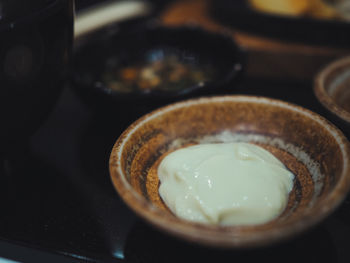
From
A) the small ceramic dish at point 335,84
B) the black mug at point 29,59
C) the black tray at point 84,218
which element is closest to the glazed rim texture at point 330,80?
the small ceramic dish at point 335,84

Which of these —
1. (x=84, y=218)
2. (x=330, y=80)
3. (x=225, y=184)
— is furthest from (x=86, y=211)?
(x=330, y=80)

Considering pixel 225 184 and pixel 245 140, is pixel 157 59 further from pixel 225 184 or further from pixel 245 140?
pixel 225 184

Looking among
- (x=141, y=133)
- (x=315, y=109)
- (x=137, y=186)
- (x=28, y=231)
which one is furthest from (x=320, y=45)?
(x=28, y=231)

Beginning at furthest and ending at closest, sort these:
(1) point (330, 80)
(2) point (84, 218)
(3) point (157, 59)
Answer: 1. (3) point (157, 59)
2. (1) point (330, 80)
3. (2) point (84, 218)

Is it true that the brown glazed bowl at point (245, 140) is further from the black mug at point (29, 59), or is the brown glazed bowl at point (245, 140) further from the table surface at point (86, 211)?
the black mug at point (29, 59)

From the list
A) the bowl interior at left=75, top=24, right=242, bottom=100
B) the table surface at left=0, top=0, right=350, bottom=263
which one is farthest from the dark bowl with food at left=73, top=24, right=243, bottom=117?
the table surface at left=0, top=0, right=350, bottom=263

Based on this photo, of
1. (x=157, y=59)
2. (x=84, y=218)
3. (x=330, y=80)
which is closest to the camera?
(x=84, y=218)
